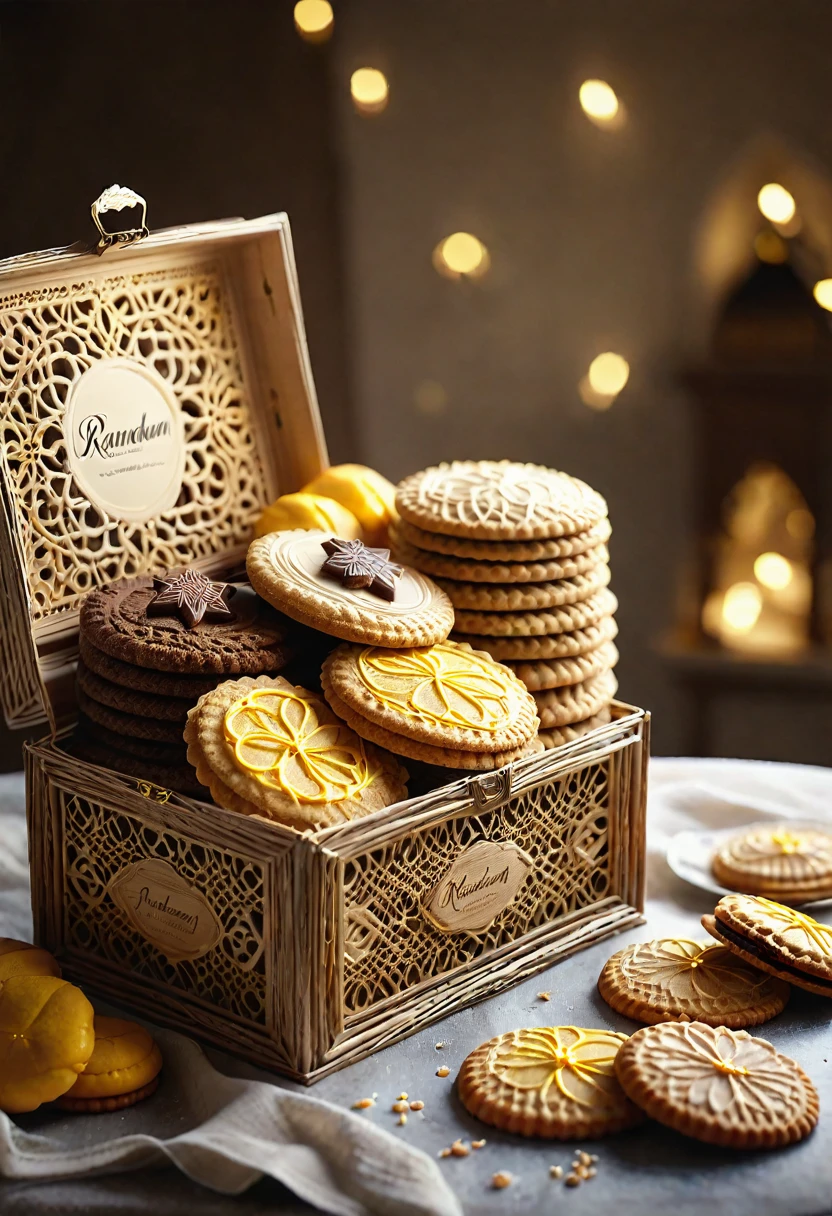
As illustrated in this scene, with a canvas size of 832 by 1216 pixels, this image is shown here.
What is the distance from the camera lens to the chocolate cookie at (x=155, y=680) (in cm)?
145

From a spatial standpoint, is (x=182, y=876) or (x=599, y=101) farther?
(x=599, y=101)

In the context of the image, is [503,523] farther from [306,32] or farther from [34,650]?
[306,32]

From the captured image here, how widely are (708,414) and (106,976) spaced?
6.58 feet

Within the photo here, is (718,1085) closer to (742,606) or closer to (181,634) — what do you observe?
(181,634)

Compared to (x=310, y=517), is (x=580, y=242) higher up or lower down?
higher up

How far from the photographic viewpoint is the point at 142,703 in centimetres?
145

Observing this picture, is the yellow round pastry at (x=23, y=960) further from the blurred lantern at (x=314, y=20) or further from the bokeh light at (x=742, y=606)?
the bokeh light at (x=742, y=606)

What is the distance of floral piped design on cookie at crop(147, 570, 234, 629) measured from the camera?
1.51 metres

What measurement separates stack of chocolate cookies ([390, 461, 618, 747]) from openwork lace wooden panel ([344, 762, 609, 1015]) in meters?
0.09

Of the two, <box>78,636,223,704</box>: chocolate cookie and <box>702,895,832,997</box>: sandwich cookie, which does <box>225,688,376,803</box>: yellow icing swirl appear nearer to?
<box>78,636,223,704</box>: chocolate cookie

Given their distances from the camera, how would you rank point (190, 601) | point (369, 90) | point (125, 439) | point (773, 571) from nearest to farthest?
point (190, 601), point (125, 439), point (369, 90), point (773, 571)

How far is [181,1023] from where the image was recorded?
145cm

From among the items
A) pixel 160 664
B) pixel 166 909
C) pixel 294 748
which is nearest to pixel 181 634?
pixel 160 664

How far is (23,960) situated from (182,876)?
20 cm
